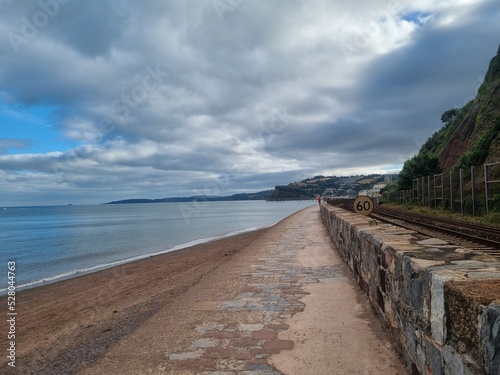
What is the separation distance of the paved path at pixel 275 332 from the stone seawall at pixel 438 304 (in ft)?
1.41

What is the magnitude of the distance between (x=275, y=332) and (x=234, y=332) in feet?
1.59

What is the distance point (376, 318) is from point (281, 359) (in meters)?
1.54

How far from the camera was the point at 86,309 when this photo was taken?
9359mm

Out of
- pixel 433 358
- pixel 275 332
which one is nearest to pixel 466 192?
pixel 275 332

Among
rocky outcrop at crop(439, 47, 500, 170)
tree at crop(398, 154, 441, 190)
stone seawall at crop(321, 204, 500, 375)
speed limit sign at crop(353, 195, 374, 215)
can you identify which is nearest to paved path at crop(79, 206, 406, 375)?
stone seawall at crop(321, 204, 500, 375)

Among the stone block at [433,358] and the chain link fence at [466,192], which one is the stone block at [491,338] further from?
the chain link fence at [466,192]

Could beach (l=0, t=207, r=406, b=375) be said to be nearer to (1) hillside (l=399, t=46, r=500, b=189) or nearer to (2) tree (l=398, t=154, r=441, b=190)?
(1) hillside (l=399, t=46, r=500, b=189)

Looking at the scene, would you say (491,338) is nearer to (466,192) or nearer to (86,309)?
(86,309)

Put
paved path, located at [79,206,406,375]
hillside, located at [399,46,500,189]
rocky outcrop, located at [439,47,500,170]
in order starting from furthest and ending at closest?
1. hillside, located at [399,46,500,189]
2. rocky outcrop, located at [439,47,500,170]
3. paved path, located at [79,206,406,375]

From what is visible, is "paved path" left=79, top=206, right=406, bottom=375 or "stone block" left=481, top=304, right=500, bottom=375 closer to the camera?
"stone block" left=481, top=304, right=500, bottom=375

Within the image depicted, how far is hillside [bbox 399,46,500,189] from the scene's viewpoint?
2900 centimetres

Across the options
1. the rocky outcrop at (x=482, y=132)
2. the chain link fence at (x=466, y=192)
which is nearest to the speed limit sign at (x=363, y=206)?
the chain link fence at (x=466, y=192)

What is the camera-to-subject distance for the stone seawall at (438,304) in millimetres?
1904

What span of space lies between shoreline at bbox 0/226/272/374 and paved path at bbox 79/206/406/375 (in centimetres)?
86
